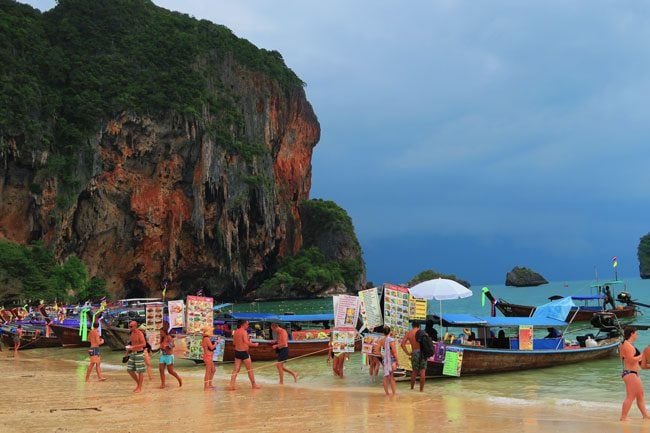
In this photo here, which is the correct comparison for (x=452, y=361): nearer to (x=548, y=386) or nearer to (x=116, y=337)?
(x=548, y=386)

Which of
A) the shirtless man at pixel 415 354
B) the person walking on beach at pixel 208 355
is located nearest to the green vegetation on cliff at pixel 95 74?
the person walking on beach at pixel 208 355

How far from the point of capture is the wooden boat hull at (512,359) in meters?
14.5

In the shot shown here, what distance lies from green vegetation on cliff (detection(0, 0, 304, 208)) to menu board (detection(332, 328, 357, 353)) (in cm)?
3904

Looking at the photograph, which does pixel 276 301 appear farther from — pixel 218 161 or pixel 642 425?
pixel 642 425

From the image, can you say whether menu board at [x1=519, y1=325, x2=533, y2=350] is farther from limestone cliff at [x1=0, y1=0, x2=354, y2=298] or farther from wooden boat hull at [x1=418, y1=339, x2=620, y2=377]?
limestone cliff at [x1=0, y1=0, x2=354, y2=298]

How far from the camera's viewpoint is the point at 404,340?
12.4 meters

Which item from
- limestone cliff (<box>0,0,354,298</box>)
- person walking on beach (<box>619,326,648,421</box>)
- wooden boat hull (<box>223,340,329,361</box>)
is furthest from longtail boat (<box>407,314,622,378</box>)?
limestone cliff (<box>0,0,354,298</box>)

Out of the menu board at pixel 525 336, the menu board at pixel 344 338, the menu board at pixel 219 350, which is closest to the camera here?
the menu board at pixel 344 338

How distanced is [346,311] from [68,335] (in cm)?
1632

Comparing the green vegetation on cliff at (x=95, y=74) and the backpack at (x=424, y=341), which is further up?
the green vegetation on cliff at (x=95, y=74)

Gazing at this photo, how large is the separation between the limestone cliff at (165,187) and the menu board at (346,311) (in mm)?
38107

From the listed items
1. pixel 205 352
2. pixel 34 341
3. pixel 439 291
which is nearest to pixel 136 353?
pixel 205 352

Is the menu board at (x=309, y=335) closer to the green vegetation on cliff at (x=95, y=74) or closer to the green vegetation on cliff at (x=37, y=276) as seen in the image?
the green vegetation on cliff at (x=37, y=276)

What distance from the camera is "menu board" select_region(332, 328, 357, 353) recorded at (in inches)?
556
